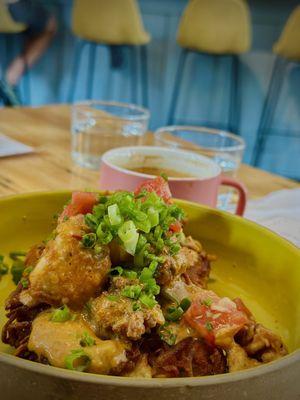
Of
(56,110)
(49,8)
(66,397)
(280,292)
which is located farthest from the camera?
(49,8)

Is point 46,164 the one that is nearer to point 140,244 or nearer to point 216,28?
point 140,244

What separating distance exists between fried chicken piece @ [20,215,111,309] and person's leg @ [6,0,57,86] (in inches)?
171

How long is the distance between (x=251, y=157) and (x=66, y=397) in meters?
4.05

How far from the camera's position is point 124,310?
22.3 inches

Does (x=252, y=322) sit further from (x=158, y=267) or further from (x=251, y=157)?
(x=251, y=157)

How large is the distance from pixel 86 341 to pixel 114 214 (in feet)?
0.50

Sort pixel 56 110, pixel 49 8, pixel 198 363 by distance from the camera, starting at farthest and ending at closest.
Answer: pixel 49 8 < pixel 56 110 < pixel 198 363

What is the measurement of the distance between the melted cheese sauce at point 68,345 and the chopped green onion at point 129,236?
10 centimetres

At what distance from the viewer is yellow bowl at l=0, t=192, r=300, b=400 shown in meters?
0.43

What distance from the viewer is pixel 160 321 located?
566mm

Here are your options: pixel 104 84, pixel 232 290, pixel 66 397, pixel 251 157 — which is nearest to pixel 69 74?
pixel 104 84

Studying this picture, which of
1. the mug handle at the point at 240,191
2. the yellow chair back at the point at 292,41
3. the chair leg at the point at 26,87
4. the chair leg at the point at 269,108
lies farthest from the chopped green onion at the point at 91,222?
the chair leg at the point at 26,87

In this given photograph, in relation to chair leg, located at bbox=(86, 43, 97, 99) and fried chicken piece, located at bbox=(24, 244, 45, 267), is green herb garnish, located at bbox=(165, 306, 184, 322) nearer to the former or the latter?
fried chicken piece, located at bbox=(24, 244, 45, 267)

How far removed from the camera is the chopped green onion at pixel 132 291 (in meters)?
0.57
